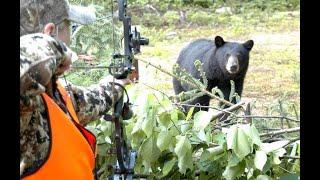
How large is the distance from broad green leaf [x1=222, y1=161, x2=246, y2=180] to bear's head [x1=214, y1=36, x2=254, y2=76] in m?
4.55

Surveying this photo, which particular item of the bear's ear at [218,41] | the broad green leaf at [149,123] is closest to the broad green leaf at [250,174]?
the broad green leaf at [149,123]

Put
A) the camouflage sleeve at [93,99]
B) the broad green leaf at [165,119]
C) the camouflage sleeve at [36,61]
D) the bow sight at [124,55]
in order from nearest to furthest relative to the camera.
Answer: the camouflage sleeve at [36,61] < the camouflage sleeve at [93,99] < the bow sight at [124,55] < the broad green leaf at [165,119]

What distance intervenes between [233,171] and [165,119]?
0.43m

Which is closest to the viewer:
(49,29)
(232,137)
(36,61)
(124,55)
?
(36,61)

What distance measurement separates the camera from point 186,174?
3.13 metres

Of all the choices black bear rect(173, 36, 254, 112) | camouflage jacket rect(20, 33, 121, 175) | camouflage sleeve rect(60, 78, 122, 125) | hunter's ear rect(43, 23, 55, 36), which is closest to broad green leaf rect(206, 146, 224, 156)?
camouflage sleeve rect(60, 78, 122, 125)

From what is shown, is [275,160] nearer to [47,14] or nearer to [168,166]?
[168,166]

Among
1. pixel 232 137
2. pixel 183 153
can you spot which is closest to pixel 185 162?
pixel 183 153

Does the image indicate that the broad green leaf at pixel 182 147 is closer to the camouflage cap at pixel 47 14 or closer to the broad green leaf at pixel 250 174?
the broad green leaf at pixel 250 174

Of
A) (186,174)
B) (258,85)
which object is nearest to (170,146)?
(186,174)

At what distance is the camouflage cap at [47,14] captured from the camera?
1739 mm

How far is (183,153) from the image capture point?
2.90 metres

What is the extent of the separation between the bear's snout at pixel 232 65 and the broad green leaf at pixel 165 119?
4.45 m
